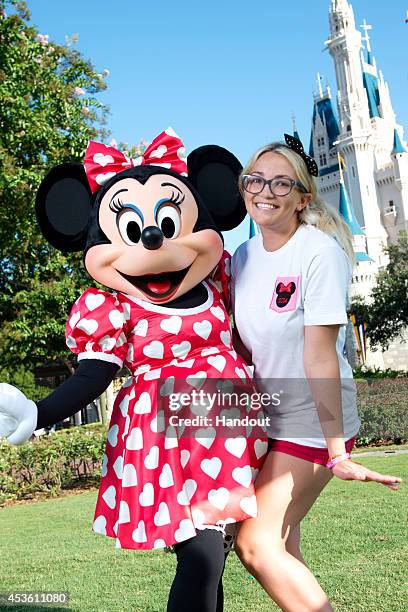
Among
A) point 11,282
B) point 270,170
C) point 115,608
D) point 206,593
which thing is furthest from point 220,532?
point 11,282

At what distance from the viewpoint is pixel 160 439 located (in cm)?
257

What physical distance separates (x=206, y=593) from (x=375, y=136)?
227ft

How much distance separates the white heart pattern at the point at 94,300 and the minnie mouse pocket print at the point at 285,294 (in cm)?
62

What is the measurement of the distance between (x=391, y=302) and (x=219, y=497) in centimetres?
3386

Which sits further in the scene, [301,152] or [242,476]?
[301,152]

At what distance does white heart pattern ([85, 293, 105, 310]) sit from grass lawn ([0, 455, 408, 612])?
91.2 inches

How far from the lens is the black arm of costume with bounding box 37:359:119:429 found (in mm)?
2582

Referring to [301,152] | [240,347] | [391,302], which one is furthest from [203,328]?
[391,302]

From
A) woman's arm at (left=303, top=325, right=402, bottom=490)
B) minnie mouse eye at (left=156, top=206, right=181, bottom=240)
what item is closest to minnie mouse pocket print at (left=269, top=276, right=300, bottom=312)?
woman's arm at (left=303, top=325, right=402, bottom=490)

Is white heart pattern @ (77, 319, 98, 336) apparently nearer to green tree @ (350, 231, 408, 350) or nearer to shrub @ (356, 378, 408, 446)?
shrub @ (356, 378, 408, 446)

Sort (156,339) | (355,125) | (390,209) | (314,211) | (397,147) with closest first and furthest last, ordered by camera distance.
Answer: (156,339)
(314,211)
(397,147)
(355,125)
(390,209)

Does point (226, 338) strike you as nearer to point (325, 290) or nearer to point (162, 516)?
point (325, 290)

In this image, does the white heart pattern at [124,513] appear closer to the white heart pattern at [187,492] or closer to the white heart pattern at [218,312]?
the white heart pattern at [187,492]

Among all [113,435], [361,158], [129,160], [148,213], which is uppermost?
[361,158]
